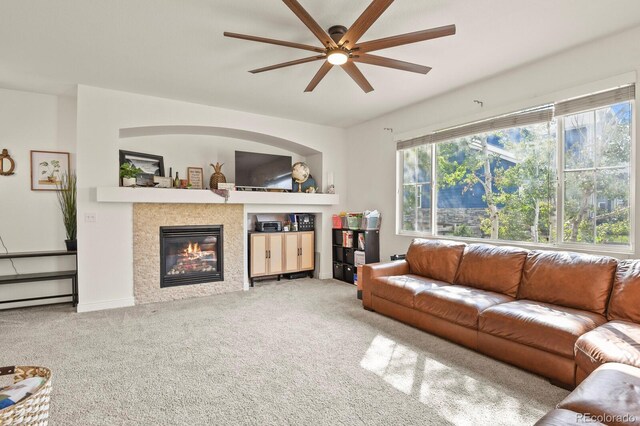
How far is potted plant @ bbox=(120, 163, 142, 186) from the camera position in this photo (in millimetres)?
4246

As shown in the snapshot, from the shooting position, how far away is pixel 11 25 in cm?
269

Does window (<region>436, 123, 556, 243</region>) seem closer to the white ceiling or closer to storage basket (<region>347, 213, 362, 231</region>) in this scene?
the white ceiling

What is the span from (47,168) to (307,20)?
4.20 m

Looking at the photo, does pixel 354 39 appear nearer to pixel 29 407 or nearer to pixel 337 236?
pixel 29 407

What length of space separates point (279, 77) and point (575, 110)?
3036mm

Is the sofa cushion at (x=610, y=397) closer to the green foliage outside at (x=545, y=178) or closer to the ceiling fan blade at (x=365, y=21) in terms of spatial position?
the green foliage outside at (x=545, y=178)

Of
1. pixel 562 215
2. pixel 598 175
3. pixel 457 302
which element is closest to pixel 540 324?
pixel 457 302

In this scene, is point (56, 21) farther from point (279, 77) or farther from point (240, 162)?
point (240, 162)

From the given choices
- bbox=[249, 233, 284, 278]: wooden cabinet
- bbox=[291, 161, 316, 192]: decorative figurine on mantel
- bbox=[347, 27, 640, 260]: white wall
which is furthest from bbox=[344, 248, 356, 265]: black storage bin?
bbox=[291, 161, 316, 192]: decorative figurine on mantel

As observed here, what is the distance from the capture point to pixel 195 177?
16.9ft

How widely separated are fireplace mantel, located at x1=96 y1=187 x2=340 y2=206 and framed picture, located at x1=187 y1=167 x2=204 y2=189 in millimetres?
518

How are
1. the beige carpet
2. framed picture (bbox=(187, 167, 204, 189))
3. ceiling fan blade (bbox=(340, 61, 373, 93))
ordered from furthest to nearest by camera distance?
1. framed picture (bbox=(187, 167, 204, 189))
2. ceiling fan blade (bbox=(340, 61, 373, 93))
3. the beige carpet

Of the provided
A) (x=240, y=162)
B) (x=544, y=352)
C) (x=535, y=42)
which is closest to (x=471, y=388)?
(x=544, y=352)

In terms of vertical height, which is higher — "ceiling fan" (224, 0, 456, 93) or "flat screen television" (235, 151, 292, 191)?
"ceiling fan" (224, 0, 456, 93)
